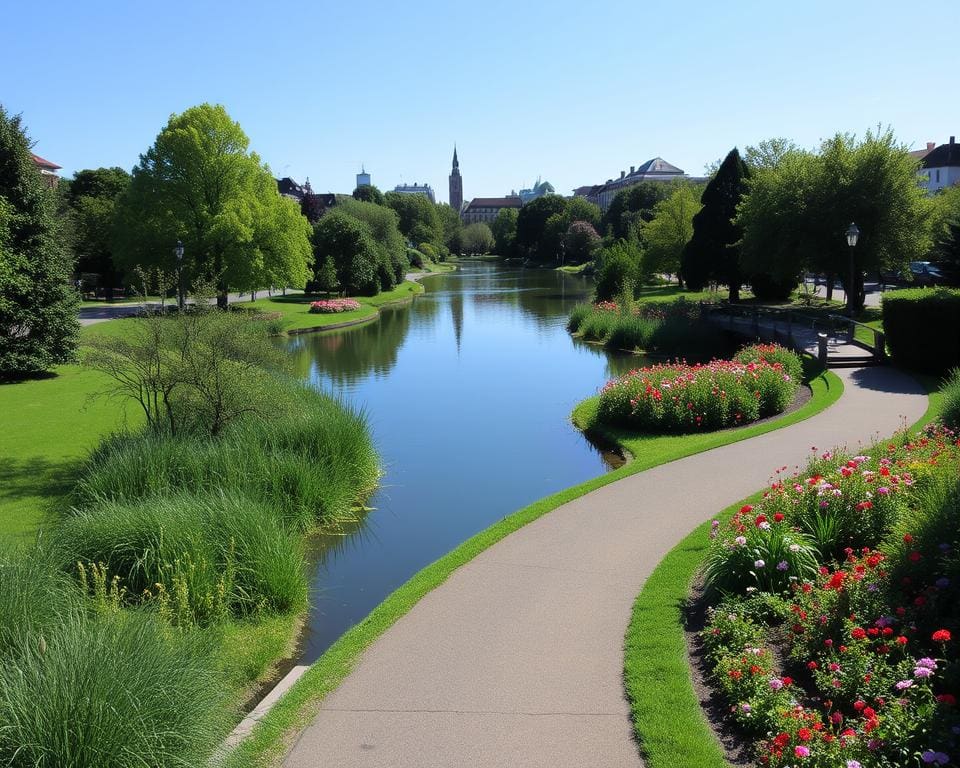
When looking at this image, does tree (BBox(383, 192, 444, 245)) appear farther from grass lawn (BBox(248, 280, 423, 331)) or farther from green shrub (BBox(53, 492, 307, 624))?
green shrub (BBox(53, 492, 307, 624))

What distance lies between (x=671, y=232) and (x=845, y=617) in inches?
1837

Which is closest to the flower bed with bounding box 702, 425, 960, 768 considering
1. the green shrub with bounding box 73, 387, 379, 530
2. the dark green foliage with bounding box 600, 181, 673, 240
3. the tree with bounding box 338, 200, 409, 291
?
the green shrub with bounding box 73, 387, 379, 530

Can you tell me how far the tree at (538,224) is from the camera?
11500 centimetres

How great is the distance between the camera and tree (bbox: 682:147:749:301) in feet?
137

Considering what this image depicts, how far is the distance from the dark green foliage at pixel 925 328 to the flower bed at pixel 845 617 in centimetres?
1203

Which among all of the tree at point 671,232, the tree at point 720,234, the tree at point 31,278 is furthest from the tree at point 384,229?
the tree at point 31,278

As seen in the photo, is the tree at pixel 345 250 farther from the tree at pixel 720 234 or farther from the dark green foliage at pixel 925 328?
the dark green foliage at pixel 925 328

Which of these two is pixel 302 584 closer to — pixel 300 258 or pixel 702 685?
pixel 702 685

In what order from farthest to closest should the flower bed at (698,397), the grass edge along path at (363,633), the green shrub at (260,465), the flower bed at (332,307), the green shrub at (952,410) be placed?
the flower bed at (332,307), the flower bed at (698,397), the green shrub at (952,410), the green shrub at (260,465), the grass edge along path at (363,633)

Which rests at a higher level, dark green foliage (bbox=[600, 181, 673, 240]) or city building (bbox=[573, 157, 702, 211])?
city building (bbox=[573, 157, 702, 211])

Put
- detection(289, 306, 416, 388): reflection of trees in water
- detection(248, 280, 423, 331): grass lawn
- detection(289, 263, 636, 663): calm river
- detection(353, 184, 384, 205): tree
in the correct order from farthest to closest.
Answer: detection(353, 184, 384, 205): tree < detection(248, 280, 423, 331): grass lawn < detection(289, 306, 416, 388): reflection of trees in water < detection(289, 263, 636, 663): calm river

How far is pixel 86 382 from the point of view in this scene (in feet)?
78.7

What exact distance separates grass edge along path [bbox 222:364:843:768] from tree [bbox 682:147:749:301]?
93.7 ft

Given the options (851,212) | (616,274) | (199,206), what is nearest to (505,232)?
(616,274)
